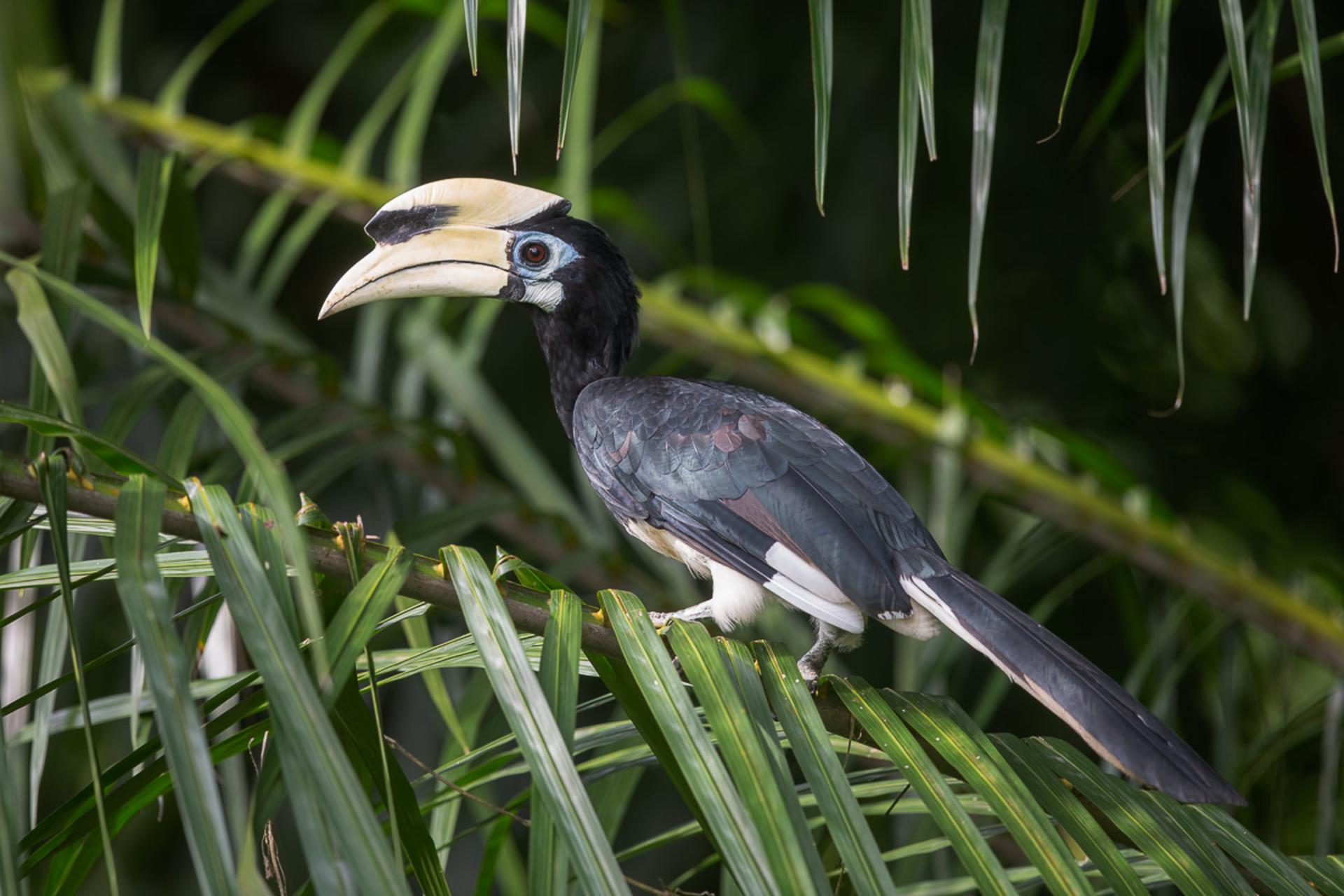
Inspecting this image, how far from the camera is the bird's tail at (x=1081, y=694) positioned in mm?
1248

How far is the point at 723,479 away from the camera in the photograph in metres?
1.81

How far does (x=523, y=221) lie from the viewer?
81.9 inches

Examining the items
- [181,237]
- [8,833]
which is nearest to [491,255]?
[181,237]

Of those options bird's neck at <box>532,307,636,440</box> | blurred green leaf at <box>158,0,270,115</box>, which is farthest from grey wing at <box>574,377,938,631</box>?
blurred green leaf at <box>158,0,270,115</box>

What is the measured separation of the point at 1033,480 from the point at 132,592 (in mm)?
2009

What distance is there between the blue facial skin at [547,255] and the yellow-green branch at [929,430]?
0.52m

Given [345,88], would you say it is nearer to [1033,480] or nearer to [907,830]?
[1033,480]

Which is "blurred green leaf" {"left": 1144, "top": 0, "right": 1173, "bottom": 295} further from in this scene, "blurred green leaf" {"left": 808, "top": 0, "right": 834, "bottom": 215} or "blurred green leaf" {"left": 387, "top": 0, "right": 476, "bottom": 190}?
"blurred green leaf" {"left": 387, "top": 0, "right": 476, "bottom": 190}

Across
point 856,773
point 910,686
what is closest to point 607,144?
point 910,686

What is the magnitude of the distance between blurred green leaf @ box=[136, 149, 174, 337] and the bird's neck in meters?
0.66

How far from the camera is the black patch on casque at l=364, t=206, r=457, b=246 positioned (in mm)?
1880

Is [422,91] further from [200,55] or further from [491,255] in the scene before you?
[491,255]

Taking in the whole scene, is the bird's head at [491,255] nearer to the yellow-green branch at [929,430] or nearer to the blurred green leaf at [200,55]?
the yellow-green branch at [929,430]

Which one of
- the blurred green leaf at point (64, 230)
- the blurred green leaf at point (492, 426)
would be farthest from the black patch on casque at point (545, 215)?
the blurred green leaf at point (64, 230)
